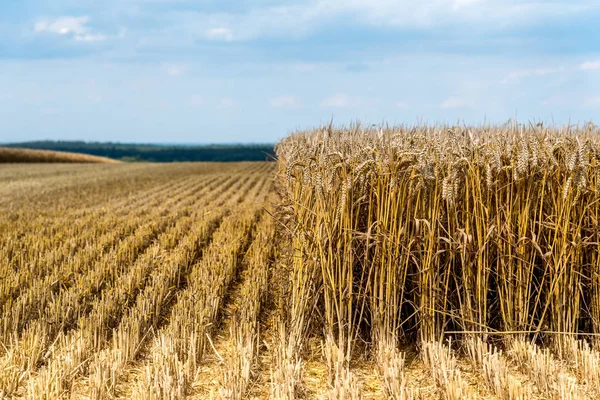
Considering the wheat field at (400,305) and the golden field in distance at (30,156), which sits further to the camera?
the golden field in distance at (30,156)

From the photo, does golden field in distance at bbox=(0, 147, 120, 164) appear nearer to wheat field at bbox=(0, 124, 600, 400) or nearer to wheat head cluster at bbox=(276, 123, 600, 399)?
wheat field at bbox=(0, 124, 600, 400)

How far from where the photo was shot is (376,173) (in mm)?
4879

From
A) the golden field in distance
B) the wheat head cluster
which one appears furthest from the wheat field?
the golden field in distance

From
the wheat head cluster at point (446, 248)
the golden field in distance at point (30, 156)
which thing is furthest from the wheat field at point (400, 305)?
the golden field in distance at point (30, 156)

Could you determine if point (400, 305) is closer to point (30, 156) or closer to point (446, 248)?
point (446, 248)

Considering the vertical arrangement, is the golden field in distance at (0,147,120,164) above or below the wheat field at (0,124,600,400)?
above

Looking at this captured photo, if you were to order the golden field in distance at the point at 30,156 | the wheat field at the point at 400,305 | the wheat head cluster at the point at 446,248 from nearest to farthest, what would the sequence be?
the wheat field at the point at 400,305 → the wheat head cluster at the point at 446,248 → the golden field in distance at the point at 30,156

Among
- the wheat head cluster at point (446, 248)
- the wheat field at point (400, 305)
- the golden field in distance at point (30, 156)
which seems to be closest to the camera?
the wheat field at point (400, 305)

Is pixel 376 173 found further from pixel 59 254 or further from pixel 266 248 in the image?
pixel 59 254

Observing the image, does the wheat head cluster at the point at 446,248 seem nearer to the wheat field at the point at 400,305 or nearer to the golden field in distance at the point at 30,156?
the wheat field at the point at 400,305

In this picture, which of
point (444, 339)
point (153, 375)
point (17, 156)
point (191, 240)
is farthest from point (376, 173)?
point (17, 156)

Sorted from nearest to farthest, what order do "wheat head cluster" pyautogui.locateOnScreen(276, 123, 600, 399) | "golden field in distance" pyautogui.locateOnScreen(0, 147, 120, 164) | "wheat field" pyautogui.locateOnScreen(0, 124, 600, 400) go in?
1. "wheat field" pyautogui.locateOnScreen(0, 124, 600, 400)
2. "wheat head cluster" pyautogui.locateOnScreen(276, 123, 600, 399)
3. "golden field in distance" pyautogui.locateOnScreen(0, 147, 120, 164)

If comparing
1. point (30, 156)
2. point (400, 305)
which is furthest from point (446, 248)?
point (30, 156)

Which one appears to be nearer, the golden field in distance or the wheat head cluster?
the wheat head cluster
